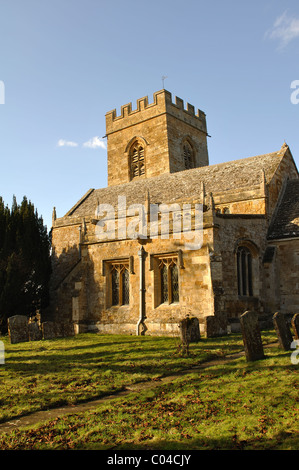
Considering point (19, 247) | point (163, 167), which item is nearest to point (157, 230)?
point (19, 247)

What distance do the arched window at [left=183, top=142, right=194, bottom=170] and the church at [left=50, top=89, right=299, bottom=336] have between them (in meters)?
9.11

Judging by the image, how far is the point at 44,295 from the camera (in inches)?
820

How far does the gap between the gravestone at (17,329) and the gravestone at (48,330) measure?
24.3 inches

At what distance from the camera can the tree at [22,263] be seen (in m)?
18.3

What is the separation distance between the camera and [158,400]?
6.36 m

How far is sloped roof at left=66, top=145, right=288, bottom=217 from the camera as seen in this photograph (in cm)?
2094

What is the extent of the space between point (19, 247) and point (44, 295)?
2.88 meters

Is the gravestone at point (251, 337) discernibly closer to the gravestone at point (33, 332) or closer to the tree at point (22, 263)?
the gravestone at point (33, 332)

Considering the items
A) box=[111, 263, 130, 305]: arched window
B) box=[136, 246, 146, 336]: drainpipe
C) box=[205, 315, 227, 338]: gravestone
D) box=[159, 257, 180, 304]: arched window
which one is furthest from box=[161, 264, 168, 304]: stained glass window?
box=[205, 315, 227, 338]: gravestone

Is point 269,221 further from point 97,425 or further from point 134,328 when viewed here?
point 97,425

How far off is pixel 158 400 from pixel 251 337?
310 cm

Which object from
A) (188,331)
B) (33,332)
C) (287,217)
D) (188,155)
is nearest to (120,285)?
(33,332)

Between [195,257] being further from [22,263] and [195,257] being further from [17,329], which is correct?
[22,263]

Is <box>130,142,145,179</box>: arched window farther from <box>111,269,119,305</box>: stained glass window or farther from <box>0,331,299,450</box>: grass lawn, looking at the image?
<box>0,331,299,450</box>: grass lawn
